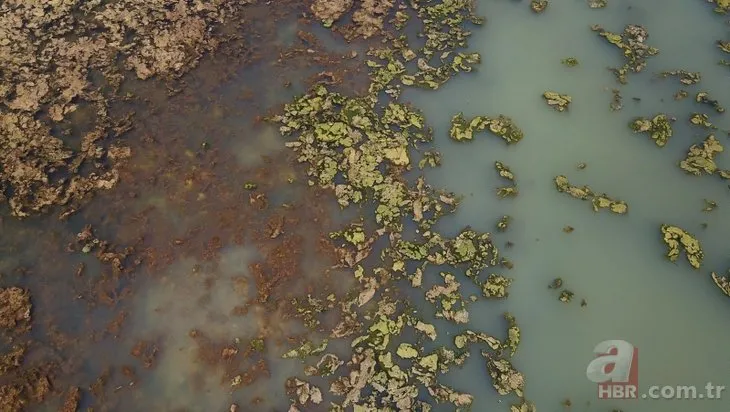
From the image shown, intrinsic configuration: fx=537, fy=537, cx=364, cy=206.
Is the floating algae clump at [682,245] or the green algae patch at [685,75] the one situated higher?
the green algae patch at [685,75]

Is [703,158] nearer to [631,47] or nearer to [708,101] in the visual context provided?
[708,101]

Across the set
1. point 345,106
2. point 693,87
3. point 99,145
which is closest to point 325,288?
point 345,106

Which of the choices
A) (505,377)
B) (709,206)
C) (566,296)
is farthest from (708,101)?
(505,377)

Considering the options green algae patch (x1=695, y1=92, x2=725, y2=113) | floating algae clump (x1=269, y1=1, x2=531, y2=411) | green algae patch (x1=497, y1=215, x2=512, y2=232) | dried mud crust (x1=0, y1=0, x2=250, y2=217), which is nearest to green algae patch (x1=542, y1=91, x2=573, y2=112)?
Result: floating algae clump (x1=269, y1=1, x2=531, y2=411)

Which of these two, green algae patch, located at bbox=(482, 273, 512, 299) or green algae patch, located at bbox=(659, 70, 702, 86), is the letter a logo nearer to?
green algae patch, located at bbox=(482, 273, 512, 299)

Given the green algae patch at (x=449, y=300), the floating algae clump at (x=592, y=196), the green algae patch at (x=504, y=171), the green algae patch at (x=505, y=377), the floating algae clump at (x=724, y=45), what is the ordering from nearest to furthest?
the green algae patch at (x=505, y=377), the green algae patch at (x=449, y=300), the floating algae clump at (x=592, y=196), the green algae patch at (x=504, y=171), the floating algae clump at (x=724, y=45)

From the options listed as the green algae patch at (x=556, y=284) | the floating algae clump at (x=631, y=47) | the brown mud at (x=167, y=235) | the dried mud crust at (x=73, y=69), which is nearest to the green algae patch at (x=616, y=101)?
the floating algae clump at (x=631, y=47)

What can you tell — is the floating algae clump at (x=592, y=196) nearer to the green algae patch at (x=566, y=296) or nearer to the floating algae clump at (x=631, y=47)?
the green algae patch at (x=566, y=296)
